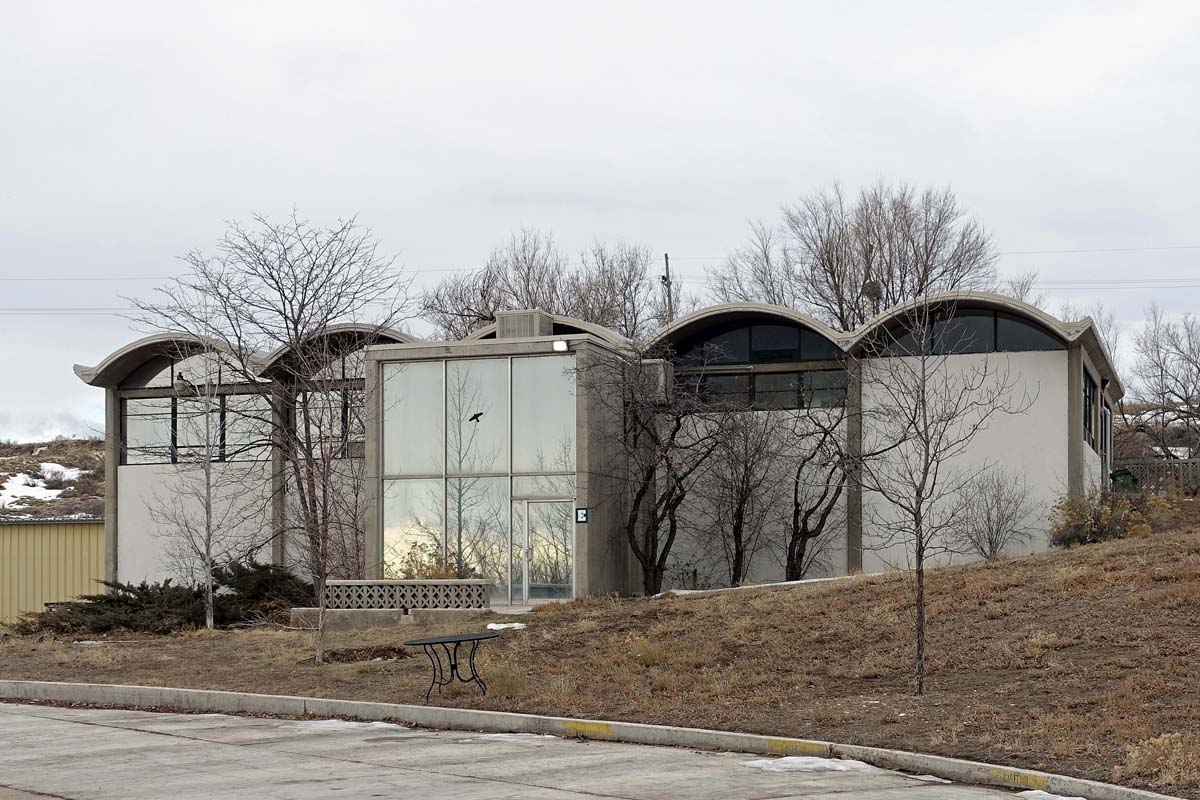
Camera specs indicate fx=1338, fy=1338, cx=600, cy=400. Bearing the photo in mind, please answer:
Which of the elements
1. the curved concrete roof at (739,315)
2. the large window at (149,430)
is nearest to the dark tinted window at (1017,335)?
the curved concrete roof at (739,315)

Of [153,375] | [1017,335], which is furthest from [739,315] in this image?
[153,375]

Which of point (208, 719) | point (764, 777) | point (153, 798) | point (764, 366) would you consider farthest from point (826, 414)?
point (153, 798)

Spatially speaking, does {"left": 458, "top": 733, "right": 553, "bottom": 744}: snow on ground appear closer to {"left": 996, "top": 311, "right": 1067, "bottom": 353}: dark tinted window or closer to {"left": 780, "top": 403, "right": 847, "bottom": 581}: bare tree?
{"left": 780, "top": 403, "right": 847, "bottom": 581}: bare tree

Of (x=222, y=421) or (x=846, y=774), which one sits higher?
(x=222, y=421)

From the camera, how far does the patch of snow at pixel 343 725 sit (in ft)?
45.3

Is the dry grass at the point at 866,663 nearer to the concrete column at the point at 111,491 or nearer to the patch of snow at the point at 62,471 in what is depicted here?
the concrete column at the point at 111,491

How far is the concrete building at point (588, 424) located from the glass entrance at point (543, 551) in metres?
0.03

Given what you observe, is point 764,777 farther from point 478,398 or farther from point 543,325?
point 543,325

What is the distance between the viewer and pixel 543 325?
29.4m

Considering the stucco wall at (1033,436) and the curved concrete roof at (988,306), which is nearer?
the curved concrete roof at (988,306)

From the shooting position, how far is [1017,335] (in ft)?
97.0

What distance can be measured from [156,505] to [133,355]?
13.0ft

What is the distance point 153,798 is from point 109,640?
1519 cm

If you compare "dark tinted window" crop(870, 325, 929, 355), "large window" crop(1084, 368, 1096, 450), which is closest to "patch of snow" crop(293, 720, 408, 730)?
"dark tinted window" crop(870, 325, 929, 355)
